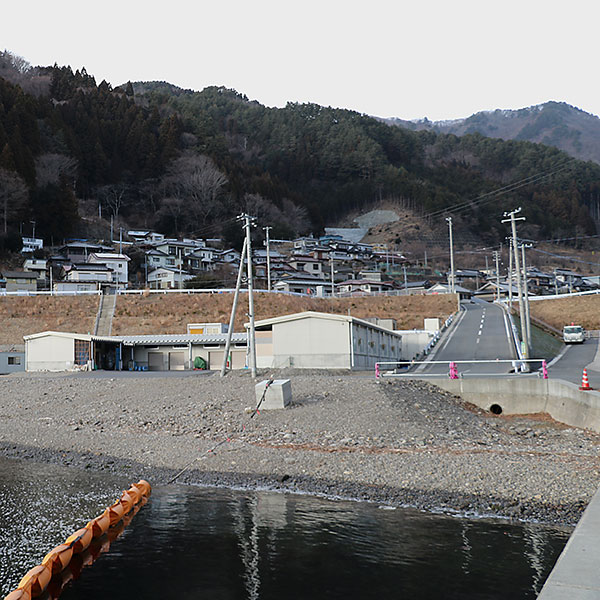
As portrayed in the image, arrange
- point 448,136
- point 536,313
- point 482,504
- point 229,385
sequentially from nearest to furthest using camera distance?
point 482,504 → point 229,385 → point 536,313 → point 448,136

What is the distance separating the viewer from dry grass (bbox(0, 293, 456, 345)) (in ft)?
152

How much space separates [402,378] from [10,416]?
15240 millimetres

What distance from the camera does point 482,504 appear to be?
11.1m

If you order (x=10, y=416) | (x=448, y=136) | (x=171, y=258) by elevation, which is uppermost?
(x=448, y=136)

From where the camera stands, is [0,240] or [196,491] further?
[0,240]

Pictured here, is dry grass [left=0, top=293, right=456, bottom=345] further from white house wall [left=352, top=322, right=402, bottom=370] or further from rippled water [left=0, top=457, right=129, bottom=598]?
rippled water [left=0, top=457, right=129, bottom=598]

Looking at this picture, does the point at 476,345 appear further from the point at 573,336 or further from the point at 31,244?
the point at 31,244

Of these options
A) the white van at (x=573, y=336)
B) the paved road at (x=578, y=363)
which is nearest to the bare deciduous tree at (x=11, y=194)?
the white van at (x=573, y=336)

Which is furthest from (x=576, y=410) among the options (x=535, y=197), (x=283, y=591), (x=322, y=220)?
(x=535, y=197)

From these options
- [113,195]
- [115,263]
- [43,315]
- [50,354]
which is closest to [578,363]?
[50,354]

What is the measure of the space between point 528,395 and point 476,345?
1660cm

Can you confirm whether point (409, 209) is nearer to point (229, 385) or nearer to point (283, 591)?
point (229, 385)

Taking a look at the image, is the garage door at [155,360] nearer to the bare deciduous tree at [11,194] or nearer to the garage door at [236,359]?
the garage door at [236,359]

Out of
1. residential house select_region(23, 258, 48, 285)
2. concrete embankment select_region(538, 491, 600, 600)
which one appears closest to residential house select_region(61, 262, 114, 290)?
residential house select_region(23, 258, 48, 285)
